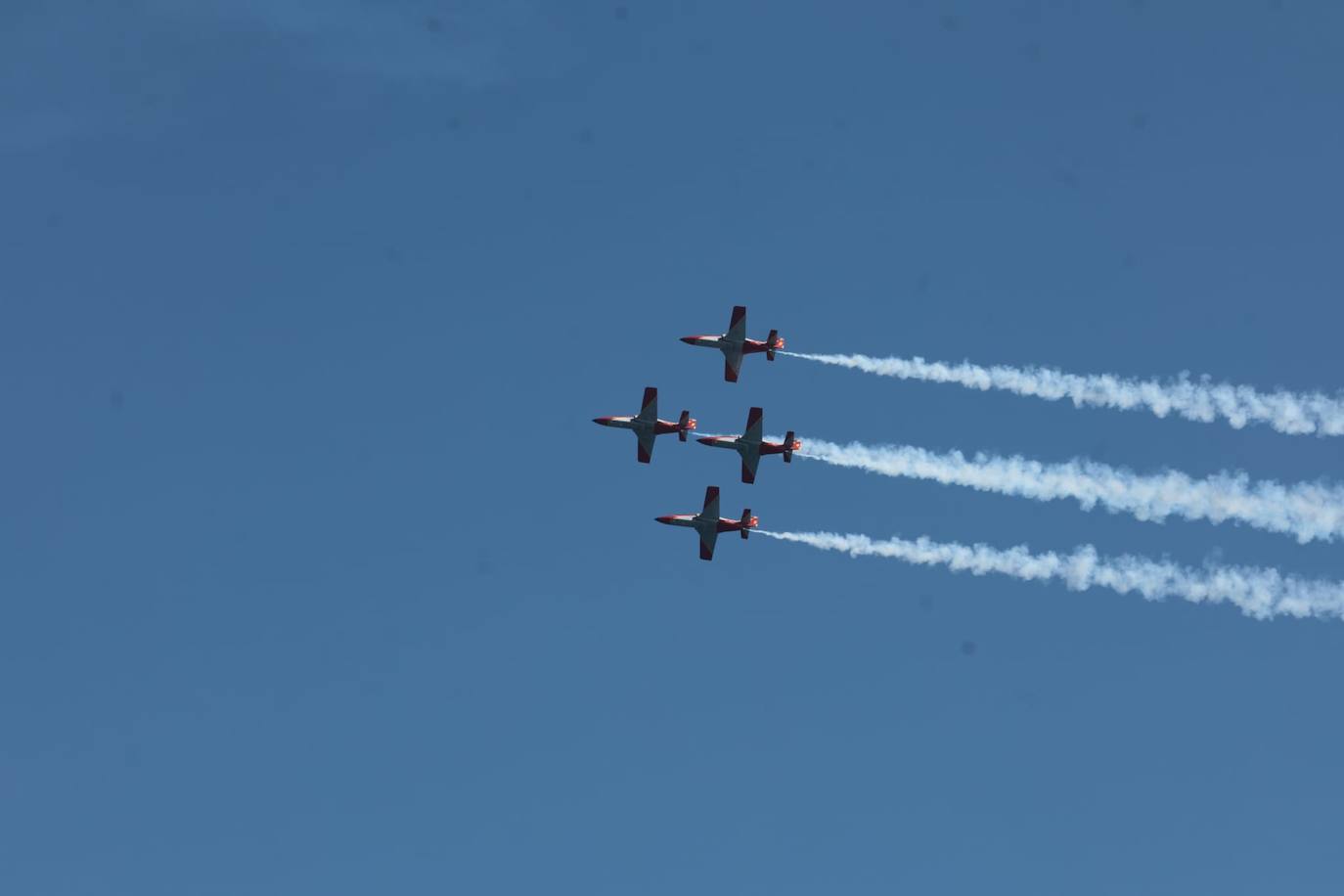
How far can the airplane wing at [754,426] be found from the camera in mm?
137625

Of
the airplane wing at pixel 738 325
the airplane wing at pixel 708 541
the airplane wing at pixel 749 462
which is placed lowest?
the airplane wing at pixel 708 541

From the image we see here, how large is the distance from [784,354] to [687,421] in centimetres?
953

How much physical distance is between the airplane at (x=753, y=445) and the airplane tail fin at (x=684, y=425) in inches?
82.7

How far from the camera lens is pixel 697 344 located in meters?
138

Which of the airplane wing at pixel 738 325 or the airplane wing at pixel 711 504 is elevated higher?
the airplane wing at pixel 738 325

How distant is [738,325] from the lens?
137500mm

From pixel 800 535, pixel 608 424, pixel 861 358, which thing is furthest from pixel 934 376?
pixel 608 424

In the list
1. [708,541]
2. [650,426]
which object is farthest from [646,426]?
[708,541]

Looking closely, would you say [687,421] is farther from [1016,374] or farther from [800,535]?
[1016,374]

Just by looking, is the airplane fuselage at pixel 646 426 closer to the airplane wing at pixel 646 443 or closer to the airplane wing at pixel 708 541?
the airplane wing at pixel 646 443

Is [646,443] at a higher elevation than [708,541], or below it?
higher

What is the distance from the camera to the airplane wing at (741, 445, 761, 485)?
5423 inches

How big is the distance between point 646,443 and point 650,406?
3.02 meters

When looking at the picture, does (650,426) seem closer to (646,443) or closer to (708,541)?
(646,443)
